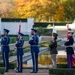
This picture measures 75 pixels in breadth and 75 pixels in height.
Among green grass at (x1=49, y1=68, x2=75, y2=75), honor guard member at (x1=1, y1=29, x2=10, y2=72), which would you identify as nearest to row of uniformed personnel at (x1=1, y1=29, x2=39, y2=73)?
honor guard member at (x1=1, y1=29, x2=10, y2=72)

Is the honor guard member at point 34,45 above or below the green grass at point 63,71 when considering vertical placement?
above

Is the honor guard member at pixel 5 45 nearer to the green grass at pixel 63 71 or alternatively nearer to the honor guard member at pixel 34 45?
the honor guard member at pixel 34 45

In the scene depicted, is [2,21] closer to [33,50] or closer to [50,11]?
[50,11]

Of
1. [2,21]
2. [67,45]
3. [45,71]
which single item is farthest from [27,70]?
[2,21]

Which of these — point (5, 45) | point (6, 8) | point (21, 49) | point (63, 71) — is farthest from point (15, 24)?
point (63, 71)

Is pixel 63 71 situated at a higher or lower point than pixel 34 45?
lower

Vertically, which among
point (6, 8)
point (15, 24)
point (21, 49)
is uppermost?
point (6, 8)

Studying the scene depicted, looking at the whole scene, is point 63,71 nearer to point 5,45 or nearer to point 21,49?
point 21,49

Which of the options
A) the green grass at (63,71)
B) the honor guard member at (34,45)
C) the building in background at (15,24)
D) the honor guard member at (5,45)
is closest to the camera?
the green grass at (63,71)

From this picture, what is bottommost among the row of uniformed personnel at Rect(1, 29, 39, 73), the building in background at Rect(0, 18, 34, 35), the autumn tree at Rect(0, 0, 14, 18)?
the row of uniformed personnel at Rect(1, 29, 39, 73)

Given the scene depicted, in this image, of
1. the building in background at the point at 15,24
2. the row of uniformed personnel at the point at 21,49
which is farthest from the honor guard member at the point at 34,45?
the building in background at the point at 15,24

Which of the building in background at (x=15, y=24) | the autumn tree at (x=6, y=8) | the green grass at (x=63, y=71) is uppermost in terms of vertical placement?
the autumn tree at (x=6, y=8)

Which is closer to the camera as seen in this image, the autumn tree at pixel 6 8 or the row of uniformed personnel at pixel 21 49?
the row of uniformed personnel at pixel 21 49

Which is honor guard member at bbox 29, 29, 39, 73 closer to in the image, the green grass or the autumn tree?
the green grass
